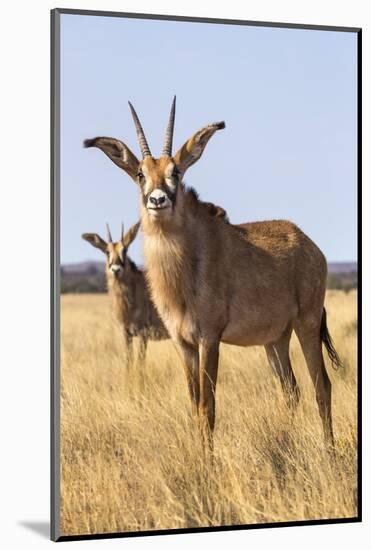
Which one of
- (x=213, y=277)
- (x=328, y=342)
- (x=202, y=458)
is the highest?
(x=213, y=277)

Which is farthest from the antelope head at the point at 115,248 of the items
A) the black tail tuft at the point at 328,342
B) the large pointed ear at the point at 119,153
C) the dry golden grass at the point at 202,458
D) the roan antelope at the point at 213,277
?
the large pointed ear at the point at 119,153

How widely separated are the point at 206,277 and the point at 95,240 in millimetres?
3382

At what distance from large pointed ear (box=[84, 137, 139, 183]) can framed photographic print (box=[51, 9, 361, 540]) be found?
2 cm

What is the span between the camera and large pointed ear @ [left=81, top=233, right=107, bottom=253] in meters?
11.8

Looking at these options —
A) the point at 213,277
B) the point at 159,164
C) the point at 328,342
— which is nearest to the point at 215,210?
the point at 213,277

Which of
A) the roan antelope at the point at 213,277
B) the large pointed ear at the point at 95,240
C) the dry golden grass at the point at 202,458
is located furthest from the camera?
the large pointed ear at the point at 95,240

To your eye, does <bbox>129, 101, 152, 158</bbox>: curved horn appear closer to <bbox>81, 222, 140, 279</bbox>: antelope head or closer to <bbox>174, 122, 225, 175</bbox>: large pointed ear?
<bbox>174, 122, 225, 175</bbox>: large pointed ear

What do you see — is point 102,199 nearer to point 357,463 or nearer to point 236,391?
point 236,391

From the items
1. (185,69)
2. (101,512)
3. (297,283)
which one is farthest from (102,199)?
(101,512)

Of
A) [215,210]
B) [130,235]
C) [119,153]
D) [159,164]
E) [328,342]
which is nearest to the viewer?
[159,164]

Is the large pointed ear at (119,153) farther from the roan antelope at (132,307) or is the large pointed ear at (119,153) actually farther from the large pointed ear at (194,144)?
the roan antelope at (132,307)

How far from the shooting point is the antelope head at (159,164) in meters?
8.59

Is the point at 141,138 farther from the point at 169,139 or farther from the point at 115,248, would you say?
the point at 115,248

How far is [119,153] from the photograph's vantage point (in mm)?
8750
